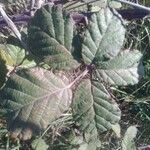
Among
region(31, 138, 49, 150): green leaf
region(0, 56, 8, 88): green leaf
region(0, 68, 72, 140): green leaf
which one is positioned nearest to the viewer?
region(0, 68, 72, 140): green leaf

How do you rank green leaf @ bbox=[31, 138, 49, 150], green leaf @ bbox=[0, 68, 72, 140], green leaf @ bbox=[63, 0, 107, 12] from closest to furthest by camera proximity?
green leaf @ bbox=[0, 68, 72, 140] < green leaf @ bbox=[63, 0, 107, 12] < green leaf @ bbox=[31, 138, 49, 150]

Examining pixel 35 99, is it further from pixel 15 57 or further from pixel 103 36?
pixel 15 57

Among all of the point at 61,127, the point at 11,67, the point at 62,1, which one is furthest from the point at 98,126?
the point at 61,127

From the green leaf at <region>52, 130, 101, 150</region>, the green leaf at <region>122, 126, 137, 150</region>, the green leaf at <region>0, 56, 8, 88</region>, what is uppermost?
the green leaf at <region>0, 56, 8, 88</region>

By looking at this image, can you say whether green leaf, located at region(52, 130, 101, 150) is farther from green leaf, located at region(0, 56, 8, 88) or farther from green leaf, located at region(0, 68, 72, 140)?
green leaf, located at region(0, 68, 72, 140)

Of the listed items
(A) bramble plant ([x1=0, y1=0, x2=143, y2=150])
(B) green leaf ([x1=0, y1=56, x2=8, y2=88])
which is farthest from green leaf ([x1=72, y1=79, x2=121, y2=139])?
(B) green leaf ([x1=0, y1=56, x2=8, y2=88])

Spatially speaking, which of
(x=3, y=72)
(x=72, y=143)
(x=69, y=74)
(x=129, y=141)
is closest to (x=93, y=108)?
Answer: (x=69, y=74)

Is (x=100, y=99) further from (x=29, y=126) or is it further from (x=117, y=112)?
(x=29, y=126)
